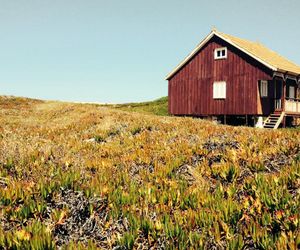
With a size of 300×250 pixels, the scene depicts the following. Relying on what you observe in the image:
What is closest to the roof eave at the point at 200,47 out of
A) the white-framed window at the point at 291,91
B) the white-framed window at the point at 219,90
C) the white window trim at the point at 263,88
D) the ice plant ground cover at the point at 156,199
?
the white window trim at the point at 263,88

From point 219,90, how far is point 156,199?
26.9 m

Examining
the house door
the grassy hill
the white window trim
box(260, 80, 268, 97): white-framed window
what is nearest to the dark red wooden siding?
the white window trim

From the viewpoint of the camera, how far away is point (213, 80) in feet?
103

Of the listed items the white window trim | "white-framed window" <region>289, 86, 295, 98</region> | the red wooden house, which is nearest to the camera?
the red wooden house

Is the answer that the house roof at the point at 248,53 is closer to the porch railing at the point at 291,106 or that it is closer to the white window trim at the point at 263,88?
the white window trim at the point at 263,88

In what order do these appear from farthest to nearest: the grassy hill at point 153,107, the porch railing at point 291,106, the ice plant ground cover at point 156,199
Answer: the grassy hill at point 153,107, the porch railing at point 291,106, the ice plant ground cover at point 156,199

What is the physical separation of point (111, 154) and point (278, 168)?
13.7 feet

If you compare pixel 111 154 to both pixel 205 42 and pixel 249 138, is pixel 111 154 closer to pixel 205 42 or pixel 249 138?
pixel 249 138

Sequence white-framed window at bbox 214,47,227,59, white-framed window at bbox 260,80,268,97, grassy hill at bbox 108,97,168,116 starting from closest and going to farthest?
1. white-framed window at bbox 260,80,268,97
2. white-framed window at bbox 214,47,227,59
3. grassy hill at bbox 108,97,168,116

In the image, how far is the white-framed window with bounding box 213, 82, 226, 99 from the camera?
3078 centimetres

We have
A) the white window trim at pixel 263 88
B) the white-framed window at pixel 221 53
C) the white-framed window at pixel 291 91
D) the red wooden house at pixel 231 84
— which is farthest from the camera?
the white-framed window at pixel 291 91

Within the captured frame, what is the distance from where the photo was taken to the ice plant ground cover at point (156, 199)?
12.9 feet

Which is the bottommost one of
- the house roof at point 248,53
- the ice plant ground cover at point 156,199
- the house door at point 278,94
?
the ice plant ground cover at point 156,199

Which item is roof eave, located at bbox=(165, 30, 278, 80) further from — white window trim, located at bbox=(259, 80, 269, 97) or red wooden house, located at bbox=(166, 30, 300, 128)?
white window trim, located at bbox=(259, 80, 269, 97)
